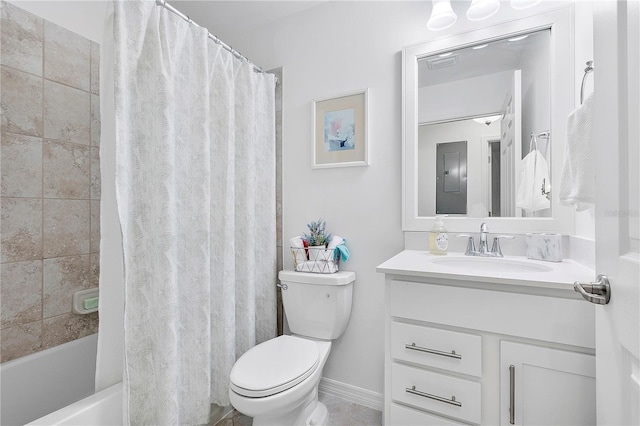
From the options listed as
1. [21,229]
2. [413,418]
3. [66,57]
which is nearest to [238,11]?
[66,57]

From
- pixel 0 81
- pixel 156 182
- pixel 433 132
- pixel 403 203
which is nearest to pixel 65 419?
pixel 156 182

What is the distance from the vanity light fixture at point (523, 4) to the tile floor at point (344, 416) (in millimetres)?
2145

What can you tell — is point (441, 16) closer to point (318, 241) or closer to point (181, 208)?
point (318, 241)

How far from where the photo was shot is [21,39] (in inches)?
55.6

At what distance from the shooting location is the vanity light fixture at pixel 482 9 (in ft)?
4.39

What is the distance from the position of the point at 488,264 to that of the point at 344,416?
1122 millimetres

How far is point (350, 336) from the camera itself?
69.6 inches

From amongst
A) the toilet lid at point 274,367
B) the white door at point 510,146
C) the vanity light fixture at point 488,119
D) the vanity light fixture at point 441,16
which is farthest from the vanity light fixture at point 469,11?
the toilet lid at point 274,367

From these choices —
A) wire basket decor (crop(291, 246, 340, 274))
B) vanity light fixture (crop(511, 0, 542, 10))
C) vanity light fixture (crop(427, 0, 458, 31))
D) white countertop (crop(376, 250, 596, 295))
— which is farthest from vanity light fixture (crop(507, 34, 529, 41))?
wire basket decor (crop(291, 246, 340, 274))

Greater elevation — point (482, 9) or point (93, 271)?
Result: point (482, 9)

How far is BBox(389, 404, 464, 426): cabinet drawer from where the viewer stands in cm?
109

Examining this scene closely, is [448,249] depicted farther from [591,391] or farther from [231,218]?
[231,218]

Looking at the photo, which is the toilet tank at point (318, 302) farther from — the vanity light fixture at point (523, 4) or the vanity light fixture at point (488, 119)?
the vanity light fixture at point (523, 4)

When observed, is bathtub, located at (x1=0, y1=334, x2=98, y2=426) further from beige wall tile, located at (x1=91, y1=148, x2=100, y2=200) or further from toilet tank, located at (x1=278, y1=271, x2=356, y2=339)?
toilet tank, located at (x1=278, y1=271, x2=356, y2=339)
